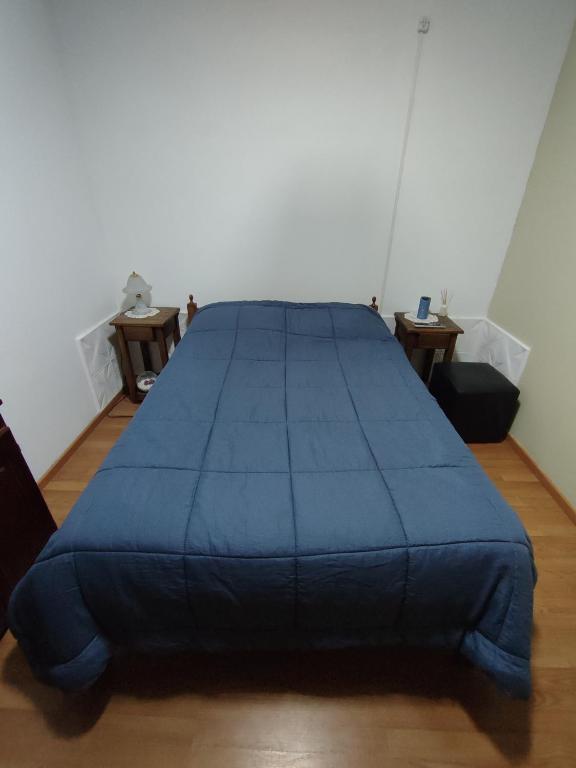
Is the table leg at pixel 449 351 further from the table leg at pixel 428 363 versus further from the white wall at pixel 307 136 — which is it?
the white wall at pixel 307 136

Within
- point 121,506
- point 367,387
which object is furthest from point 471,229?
point 121,506

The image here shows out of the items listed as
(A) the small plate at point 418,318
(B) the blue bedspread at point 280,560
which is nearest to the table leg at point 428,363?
(A) the small plate at point 418,318

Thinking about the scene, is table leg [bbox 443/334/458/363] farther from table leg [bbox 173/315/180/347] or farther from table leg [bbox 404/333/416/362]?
table leg [bbox 173/315/180/347]

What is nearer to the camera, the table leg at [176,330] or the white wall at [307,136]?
the white wall at [307,136]

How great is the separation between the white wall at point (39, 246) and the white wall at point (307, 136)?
0.24 m

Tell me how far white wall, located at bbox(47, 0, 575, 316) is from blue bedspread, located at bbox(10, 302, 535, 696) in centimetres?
162

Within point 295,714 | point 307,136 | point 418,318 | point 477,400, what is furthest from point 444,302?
point 295,714

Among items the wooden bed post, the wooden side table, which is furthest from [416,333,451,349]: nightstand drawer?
the wooden side table

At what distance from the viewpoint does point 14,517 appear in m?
1.23

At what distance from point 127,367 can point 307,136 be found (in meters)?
1.82

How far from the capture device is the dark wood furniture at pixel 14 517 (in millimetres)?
1185

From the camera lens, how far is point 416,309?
258cm

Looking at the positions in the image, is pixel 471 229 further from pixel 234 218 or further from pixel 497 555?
pixel 497 555

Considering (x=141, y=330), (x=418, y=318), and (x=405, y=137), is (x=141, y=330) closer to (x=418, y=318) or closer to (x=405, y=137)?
→ (x=418, y=318)
